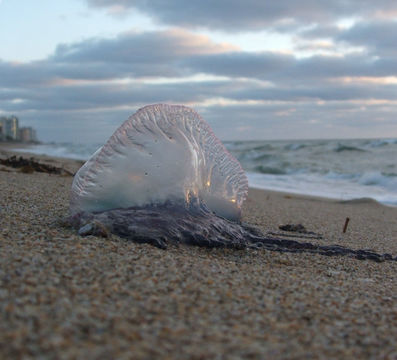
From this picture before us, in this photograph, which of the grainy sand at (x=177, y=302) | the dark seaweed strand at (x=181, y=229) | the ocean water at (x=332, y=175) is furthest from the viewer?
the ocean water at (x=332, y=175)

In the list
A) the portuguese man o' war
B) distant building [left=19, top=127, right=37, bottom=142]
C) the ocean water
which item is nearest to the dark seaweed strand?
the portuguese man o' war

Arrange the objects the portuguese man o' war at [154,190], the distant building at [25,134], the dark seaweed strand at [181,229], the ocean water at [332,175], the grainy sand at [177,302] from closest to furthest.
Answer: the grainy sand at [177,302], the dark seaweed strand at [181,229], the portuguese man o' war at [154,190], the ocean water at [332,175], the distant building at [25,134]

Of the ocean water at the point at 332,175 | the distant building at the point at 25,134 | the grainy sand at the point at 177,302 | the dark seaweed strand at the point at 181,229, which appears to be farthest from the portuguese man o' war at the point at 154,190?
the distant building at the point at 25,134

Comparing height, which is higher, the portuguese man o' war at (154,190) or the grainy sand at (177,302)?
the portuguese man o' war at (154,190)

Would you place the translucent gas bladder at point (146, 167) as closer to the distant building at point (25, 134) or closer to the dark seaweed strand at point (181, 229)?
the dark seaweed strand at point (181, 229)

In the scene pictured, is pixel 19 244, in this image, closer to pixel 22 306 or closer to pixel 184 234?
pixel 22 306

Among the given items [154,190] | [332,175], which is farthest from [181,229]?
[332,175]
